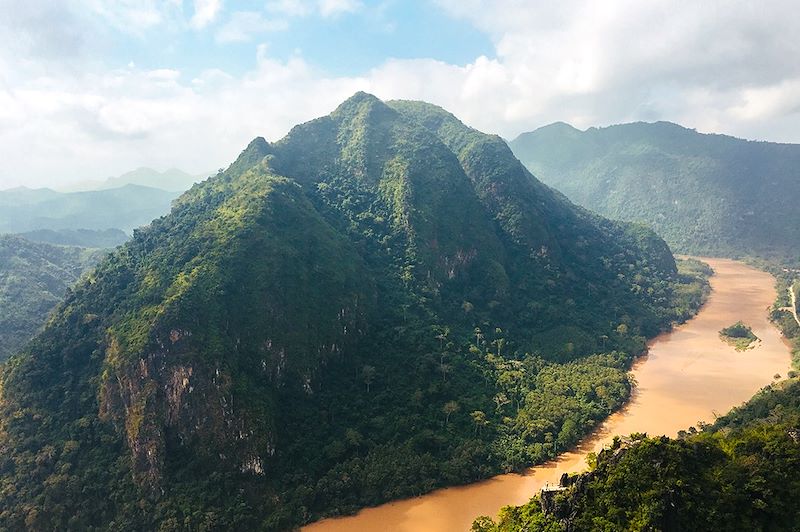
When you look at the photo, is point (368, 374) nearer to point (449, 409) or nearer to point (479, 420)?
point (449, 409)

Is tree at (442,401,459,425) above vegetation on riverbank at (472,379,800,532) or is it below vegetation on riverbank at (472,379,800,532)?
below

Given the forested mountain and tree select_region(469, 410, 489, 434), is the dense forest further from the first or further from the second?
tree select_region(469, 410, 489, 434)

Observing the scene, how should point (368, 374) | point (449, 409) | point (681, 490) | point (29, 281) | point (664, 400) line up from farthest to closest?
point (29, 281), point (664, 400), point (368, 374), point (449, 409), point (681, 490)

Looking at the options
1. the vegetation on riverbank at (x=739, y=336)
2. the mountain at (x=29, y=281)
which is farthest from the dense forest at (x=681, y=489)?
the mountain at (x=29, y=281)

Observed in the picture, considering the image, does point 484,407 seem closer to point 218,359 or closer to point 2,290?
point 218,359

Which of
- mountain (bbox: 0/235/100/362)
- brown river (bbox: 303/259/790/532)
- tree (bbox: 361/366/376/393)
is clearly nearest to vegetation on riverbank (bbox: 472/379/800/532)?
brown river (bbox: 303/259/790/532)

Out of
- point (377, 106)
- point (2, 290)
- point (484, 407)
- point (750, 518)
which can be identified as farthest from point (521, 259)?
point (2, 290)

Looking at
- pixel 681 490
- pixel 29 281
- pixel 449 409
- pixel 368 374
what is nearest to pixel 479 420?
pixel 449 409
